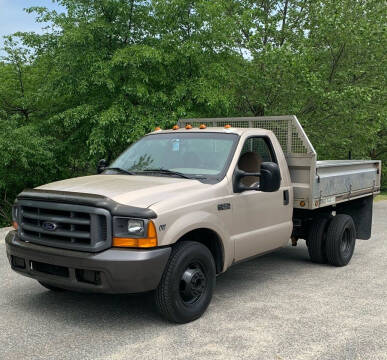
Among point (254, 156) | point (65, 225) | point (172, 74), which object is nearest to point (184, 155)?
point (254, 156)

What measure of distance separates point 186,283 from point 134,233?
0.78 m

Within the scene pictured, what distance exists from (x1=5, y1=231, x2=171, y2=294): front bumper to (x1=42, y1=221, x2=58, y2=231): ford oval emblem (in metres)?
0.18

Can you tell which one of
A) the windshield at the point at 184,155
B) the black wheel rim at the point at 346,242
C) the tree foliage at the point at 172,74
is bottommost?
the black wheel rim at the point at 346,242

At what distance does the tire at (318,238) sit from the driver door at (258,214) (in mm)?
1041

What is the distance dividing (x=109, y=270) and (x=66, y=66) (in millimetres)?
10140

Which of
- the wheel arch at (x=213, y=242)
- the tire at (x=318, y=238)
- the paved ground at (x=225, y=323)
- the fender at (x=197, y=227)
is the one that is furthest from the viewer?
the tire at (x=318, y=238)

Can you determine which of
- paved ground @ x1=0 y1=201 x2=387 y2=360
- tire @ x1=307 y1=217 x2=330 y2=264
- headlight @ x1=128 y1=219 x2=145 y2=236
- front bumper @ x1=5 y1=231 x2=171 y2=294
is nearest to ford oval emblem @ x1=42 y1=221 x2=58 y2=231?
front bumper @ x1=5 y1=231 x2=171 y2=294

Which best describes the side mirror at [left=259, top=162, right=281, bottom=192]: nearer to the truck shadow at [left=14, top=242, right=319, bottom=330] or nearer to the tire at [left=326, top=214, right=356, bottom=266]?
the truck shadow at [left=14, top=242, right=319, bottom=330]

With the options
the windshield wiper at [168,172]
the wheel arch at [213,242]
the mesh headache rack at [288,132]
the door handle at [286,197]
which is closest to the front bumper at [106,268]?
the wheel arch at [213,242]

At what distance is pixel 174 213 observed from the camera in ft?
15.2

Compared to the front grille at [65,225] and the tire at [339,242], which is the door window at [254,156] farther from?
the front grille at [65,225]

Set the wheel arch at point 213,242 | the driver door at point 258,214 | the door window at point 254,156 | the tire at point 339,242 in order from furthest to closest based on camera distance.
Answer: the tire at point 339,242
the door window at point 254,156
the driver door at point 258,214
the wheel arch at point 213,242

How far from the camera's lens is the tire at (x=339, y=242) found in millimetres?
7199

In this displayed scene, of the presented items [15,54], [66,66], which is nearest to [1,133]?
[66,66]
